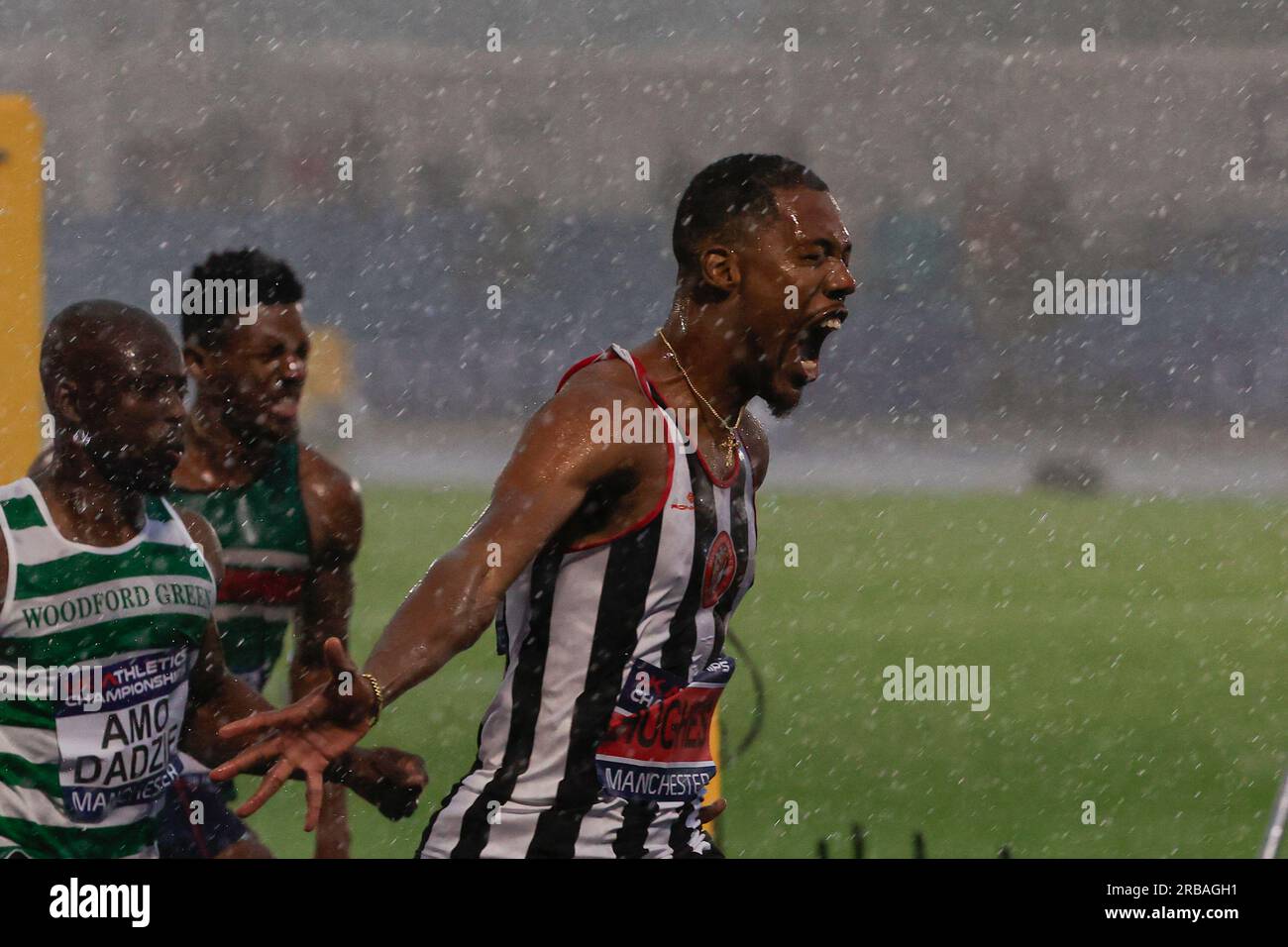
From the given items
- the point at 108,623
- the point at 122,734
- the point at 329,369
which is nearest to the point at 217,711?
the point at 122,734

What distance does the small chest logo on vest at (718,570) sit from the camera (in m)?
3.96

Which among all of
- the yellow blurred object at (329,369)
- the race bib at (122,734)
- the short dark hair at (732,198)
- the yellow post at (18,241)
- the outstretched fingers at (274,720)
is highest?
the yellow blurred object at (329,369)

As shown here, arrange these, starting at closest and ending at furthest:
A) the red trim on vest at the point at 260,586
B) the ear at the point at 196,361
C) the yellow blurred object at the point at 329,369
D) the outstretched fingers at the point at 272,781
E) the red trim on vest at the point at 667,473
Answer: the outstretched fingers at the point at 272,781 < the red trim on vest at the point at 667,473 < the red trim on vest at the point at 260,586 < the ear at the point at 196,361 < the yellow blurred object at the point at 329,369

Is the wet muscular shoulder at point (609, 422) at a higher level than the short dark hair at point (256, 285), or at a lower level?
lower

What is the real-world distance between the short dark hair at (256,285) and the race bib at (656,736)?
273 cm

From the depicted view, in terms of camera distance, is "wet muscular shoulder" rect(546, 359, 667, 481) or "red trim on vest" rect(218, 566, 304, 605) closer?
"wet muscular shoulder" rect(546, 359, 667, 481)

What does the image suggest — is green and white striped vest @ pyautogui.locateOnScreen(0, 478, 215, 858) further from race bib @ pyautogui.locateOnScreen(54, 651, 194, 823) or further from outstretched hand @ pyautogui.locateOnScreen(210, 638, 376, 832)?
outstretched hand @ pyautogui.locateOnScreen(210, 638, 376, 832)

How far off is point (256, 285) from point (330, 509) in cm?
83

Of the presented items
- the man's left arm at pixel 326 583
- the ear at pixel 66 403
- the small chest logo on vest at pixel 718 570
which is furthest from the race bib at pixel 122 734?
the small chest logo on vest at pixel 718 570

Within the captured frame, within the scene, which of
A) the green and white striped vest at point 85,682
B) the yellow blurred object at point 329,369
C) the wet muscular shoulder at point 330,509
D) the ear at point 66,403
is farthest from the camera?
the yellow blurred object at point 329,369

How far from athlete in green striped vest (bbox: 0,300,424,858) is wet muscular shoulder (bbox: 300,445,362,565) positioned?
124 cm

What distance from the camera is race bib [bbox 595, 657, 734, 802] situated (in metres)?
3.87

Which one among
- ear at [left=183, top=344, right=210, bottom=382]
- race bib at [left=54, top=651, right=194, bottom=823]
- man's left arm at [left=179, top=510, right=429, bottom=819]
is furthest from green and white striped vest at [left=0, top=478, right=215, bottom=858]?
ear at [left=183, top=344, right=210, bottom=382]

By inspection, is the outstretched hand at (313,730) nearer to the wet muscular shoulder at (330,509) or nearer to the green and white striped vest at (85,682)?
the green and white striped vest at (85,682)
